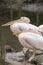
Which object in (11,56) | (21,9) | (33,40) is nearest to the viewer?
(33,40)

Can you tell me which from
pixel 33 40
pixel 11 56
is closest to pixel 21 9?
pixel 11 56

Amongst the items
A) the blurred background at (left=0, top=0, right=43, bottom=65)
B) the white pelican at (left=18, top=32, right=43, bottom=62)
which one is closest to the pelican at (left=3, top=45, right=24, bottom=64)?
the white pelican at (left=18, top=32, right=43, bottom=62)

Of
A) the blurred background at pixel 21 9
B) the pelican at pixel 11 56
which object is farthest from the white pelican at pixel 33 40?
the blurred background at pixel 21 9

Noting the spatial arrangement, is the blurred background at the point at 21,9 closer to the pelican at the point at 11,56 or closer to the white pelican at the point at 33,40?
the pelican at the point at 11,56

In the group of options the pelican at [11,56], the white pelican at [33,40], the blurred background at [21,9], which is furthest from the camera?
the blurred background at [21,9]

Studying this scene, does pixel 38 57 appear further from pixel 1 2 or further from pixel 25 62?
pixel 1 2

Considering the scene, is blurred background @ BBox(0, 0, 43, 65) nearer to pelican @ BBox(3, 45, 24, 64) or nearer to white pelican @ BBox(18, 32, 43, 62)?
pelican @ BBox(3, 45, 24, 64)

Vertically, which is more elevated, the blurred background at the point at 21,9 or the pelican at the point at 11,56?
the pelican at the point at 11,56

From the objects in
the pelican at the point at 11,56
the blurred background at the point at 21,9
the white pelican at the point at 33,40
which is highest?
the white pelican at the point at 33,40

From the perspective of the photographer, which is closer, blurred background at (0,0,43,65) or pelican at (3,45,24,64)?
pelican at (3,45,24,64)

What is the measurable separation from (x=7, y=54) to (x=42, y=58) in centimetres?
71

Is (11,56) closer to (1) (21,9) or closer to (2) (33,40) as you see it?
(2) (33,40)

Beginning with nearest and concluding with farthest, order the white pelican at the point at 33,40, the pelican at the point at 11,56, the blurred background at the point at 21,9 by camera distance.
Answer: the white pelican at the point at 33,40 → the pelican at the point at 11,56 → the blurred background at the point at 21,9

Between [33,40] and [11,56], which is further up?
[33,40]
